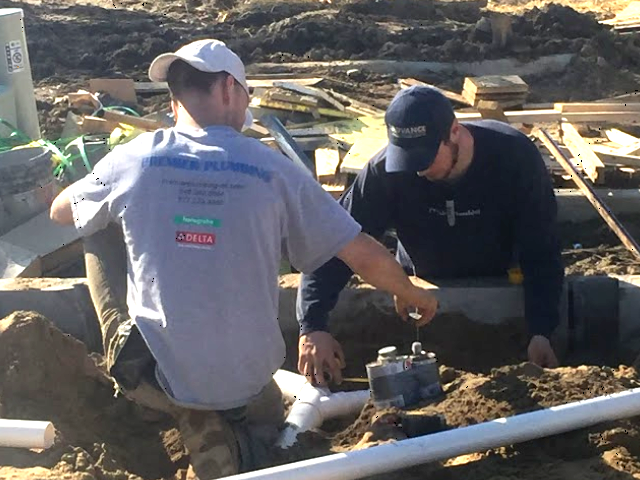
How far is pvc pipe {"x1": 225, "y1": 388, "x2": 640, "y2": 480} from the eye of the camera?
10.0 feet

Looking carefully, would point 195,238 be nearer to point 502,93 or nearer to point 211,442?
point 211,442

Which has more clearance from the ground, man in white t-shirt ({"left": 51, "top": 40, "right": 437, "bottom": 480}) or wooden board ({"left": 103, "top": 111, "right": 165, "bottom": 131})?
man in white t-shirt ({"left": 51, "top": 40, "right": 437, "bottom": 480})

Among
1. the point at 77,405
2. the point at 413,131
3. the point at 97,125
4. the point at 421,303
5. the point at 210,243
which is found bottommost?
the point at 77,405

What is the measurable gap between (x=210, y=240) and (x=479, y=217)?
1.73 metres

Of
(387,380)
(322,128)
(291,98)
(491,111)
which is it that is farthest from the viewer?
(291,98)

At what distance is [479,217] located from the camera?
452 centimetres

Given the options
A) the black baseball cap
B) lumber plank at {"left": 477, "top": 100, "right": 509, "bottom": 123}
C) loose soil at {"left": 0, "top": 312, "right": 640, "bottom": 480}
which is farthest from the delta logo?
lumber plank at {"left": 477, "top": 100, "right": 509, "bottom": 123}

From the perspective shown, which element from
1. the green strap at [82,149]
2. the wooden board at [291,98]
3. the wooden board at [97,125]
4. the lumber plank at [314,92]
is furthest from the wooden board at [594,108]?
the green strap at [82,149]

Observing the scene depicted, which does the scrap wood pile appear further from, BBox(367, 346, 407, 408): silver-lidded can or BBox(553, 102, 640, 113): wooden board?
BBox(367, 346, 407, 408): silver-lidded can

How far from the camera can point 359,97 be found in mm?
10273

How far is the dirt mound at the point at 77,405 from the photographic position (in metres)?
3.74

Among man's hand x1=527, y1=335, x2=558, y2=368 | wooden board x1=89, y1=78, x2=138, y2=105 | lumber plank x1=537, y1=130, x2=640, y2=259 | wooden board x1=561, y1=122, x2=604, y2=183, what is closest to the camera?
man's hand x1=527, y1=335, x2=558, y2=368

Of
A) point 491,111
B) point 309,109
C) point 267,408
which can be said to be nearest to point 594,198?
point 491,111

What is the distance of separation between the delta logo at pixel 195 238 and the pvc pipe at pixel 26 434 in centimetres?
80
